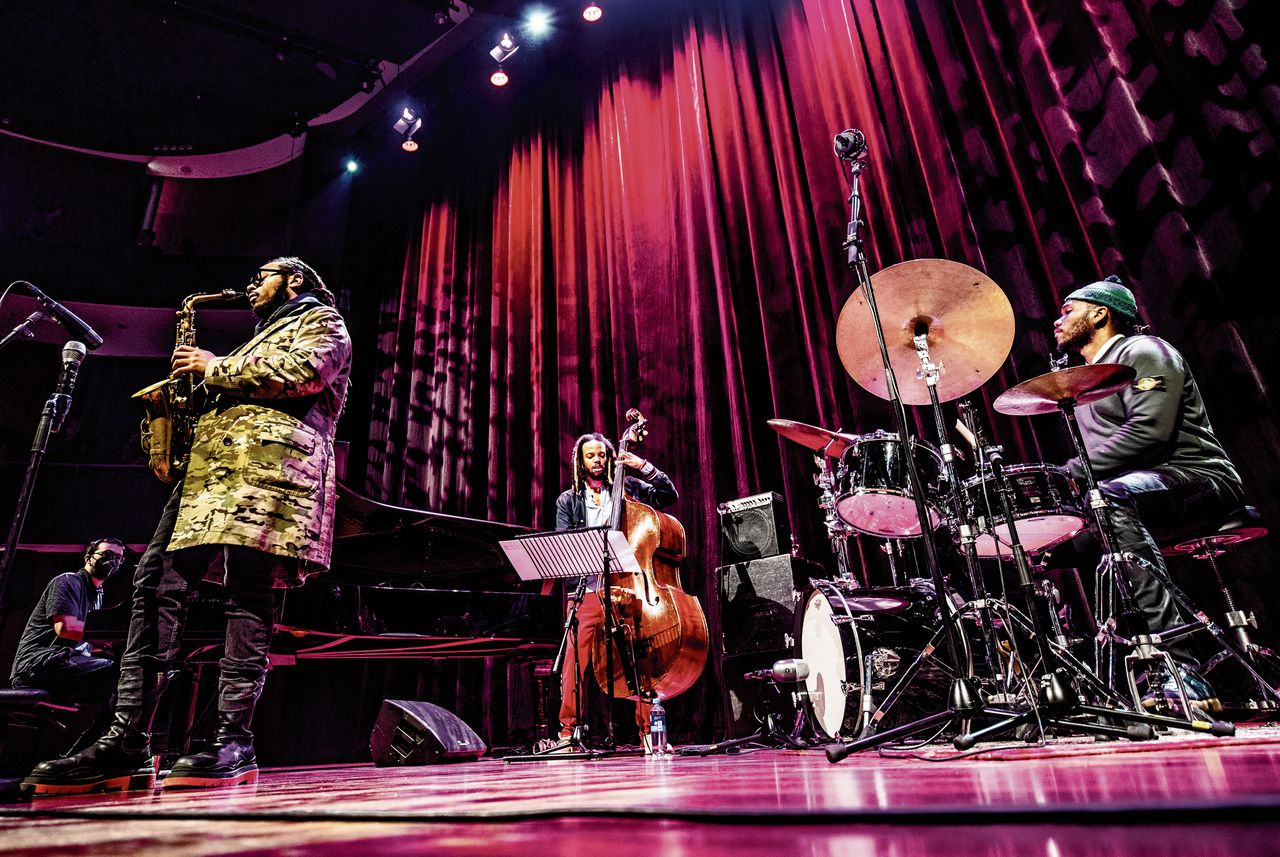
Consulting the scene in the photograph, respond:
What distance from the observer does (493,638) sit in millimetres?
3771

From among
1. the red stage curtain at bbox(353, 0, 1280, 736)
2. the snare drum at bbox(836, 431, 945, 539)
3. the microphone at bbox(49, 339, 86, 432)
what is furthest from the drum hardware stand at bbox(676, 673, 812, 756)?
the microphone at bbox(49, 339, 86, 432)

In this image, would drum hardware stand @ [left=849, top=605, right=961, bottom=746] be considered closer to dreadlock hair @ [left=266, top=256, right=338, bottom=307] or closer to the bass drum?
the bass drum

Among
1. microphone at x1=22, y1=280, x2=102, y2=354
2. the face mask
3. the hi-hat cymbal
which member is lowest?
the hi-hat cymbal

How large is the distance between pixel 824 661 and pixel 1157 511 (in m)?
1.27

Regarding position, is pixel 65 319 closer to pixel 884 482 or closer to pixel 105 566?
pixel 105 566

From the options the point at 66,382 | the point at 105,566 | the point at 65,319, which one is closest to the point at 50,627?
the point at 105,566

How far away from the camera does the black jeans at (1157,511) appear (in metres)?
2.38

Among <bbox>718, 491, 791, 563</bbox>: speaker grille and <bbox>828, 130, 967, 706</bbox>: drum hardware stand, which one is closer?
<bbox>828, 130, 967, 706</bbox>: drum hardware stand

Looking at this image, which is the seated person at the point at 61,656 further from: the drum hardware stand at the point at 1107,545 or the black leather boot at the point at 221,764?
the drum hardware stand at the point at 1107,545

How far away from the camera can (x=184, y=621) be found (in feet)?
7.22

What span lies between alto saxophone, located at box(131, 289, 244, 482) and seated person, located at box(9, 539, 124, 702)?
2.68 metres

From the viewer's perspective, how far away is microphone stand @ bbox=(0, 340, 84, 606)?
2.96 meters

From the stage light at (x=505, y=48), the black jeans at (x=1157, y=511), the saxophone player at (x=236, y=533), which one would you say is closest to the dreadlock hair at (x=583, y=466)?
the saxophone player at (x=236, y=533)

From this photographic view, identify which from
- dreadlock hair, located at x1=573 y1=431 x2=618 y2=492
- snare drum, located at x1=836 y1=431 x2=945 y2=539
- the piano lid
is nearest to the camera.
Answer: snare drum, located at x1=836 y1=431 x2=945 y2=539
